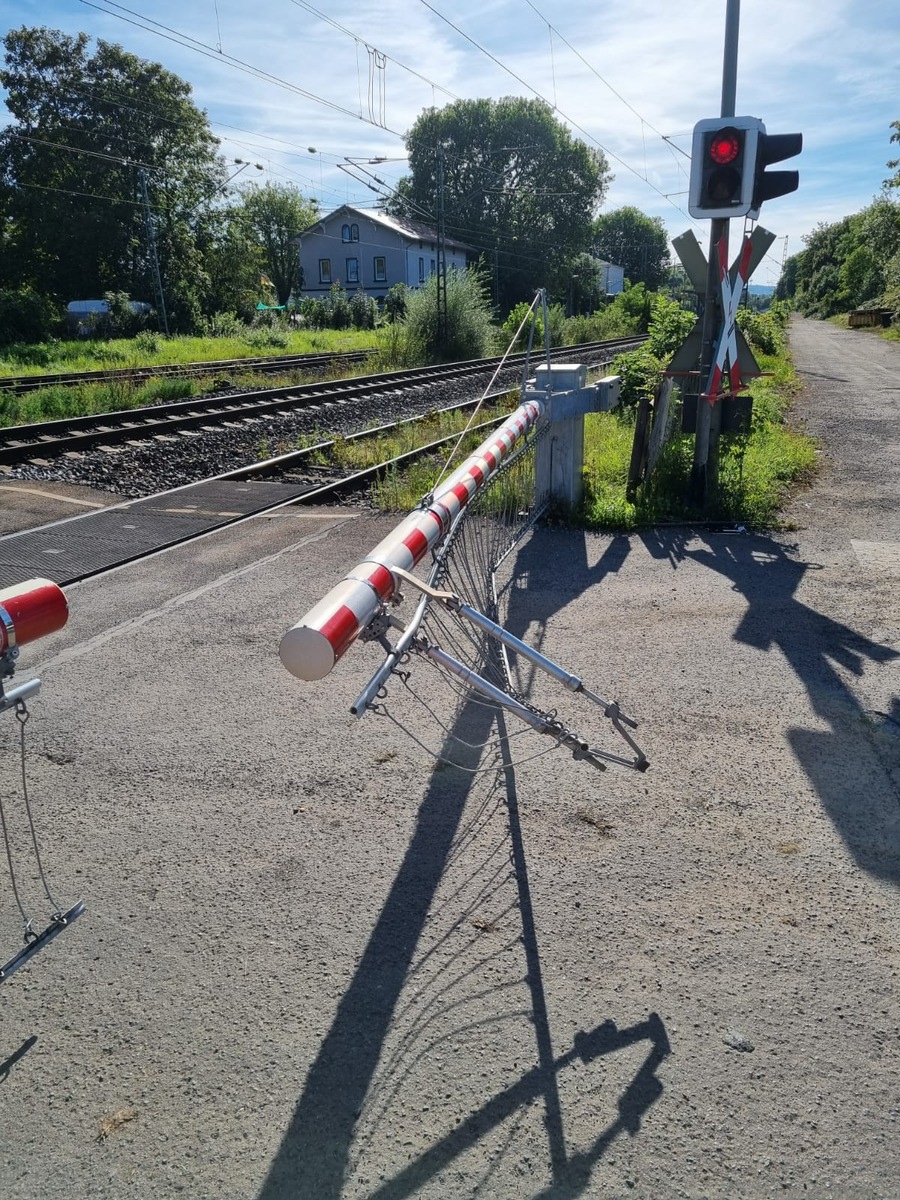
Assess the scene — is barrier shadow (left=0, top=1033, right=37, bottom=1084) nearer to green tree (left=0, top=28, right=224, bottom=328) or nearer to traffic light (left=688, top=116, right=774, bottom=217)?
traffic light (left=688, top=116, right=774, bottom=217)

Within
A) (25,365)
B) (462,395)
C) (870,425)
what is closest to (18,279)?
(25,365)

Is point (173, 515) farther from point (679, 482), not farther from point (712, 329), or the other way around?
point (712, 329)

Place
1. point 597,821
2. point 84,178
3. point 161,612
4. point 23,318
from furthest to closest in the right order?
point 84,178 < point 23,318 < point 161,612 < point 597,821

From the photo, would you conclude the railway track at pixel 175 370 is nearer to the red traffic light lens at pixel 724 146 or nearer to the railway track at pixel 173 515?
the railway track at pixel 173 515

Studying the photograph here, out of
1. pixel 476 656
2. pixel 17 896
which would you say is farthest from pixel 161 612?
pixel 17 896

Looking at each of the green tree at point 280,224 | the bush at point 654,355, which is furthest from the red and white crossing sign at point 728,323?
the green tree at point 280,224

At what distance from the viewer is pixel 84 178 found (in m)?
50.9

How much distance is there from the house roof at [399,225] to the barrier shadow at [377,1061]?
6877 centimetres

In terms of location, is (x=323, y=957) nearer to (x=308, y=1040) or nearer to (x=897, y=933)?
(x=308, y=1040)

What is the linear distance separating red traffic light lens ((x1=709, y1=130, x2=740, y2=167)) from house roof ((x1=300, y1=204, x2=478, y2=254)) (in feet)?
206

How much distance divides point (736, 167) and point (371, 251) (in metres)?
70.5

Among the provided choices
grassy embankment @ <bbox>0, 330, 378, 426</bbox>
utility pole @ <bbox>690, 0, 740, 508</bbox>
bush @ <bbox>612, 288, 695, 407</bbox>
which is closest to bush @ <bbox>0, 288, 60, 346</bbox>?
grassy embankment @ <bbox>0, 330, 378, 426</bbox>

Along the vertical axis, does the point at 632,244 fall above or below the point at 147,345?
above

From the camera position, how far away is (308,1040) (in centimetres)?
246
